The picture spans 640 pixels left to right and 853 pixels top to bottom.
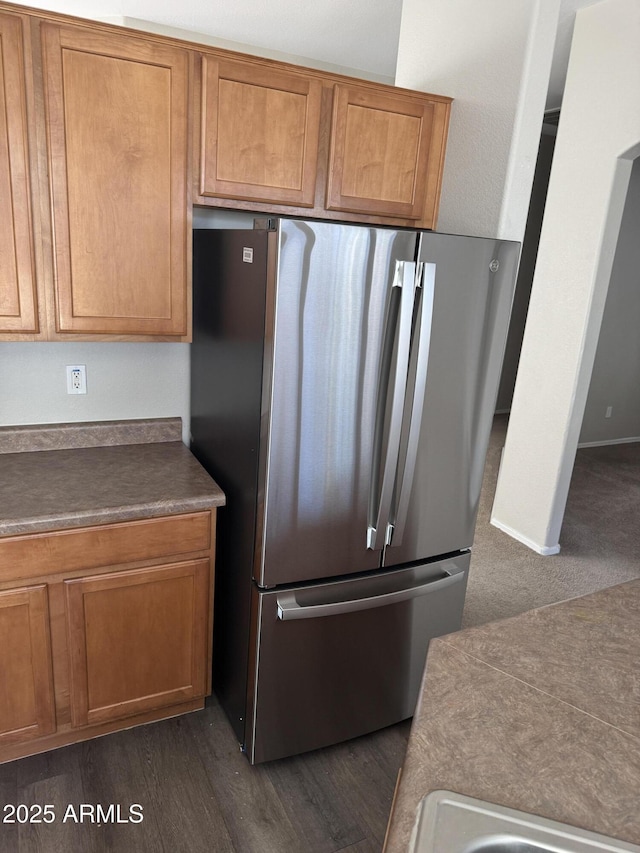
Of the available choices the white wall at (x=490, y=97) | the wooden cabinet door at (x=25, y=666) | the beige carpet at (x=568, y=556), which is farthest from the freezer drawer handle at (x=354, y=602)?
the white wall at (x=490, y=97)

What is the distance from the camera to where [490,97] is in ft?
6.94

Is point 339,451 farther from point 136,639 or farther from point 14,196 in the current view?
point 14,196

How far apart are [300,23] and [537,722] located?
3895 mm

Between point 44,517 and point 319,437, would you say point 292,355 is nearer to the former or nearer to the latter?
point 319,437

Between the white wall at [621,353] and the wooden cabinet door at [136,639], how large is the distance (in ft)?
Result: 16.0

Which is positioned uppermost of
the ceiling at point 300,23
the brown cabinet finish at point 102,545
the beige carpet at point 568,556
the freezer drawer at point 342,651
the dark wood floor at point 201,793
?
the ceiling at point 300,23

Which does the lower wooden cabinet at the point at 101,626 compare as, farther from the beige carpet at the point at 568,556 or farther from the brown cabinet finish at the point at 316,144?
the beige carpet at the point at 568,556

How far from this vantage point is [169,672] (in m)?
2.09

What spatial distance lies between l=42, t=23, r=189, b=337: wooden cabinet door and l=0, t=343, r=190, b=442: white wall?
0.40 meters

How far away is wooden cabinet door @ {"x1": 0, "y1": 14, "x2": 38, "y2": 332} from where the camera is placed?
1.66 meters

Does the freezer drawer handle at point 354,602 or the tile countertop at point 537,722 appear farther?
the freezer drawer handle at point 354,602

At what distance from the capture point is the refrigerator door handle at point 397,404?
1755 mm

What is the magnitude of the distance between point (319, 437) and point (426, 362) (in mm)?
398

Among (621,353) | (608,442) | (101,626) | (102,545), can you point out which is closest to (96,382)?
(102,545)
